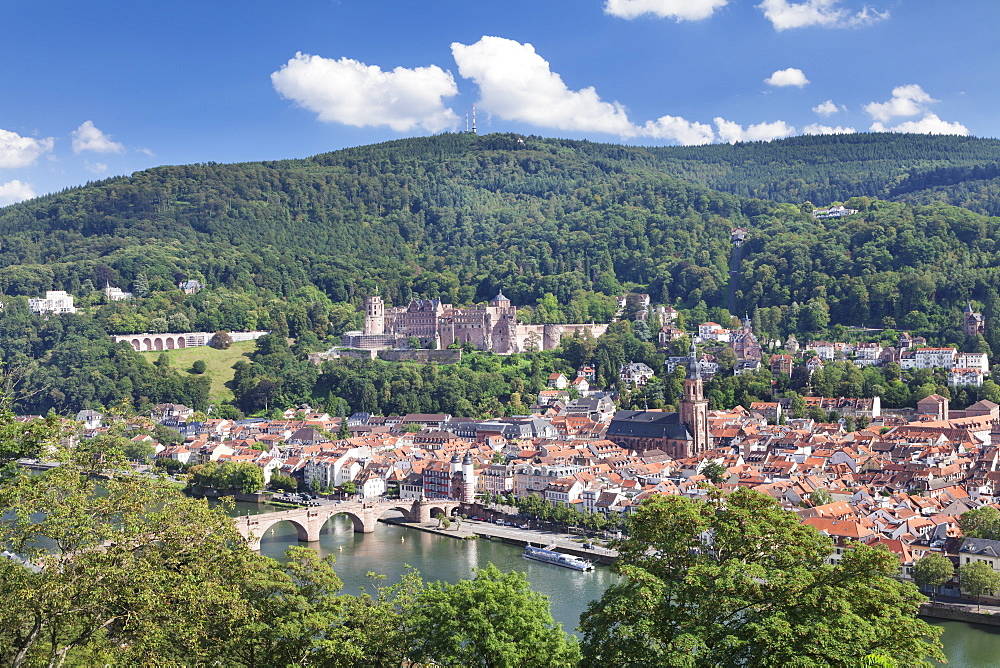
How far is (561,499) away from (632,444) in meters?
14.3

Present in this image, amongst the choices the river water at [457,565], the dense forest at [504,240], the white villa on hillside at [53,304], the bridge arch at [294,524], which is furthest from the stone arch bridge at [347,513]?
the white villa on hillside at [53,304]

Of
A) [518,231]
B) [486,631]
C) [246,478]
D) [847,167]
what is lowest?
[246,478]

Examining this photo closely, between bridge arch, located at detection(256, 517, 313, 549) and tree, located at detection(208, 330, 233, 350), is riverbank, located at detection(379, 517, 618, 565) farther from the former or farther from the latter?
tree, located at detection(208, 330, 233, 350)

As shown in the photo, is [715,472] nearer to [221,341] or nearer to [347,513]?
[347,513]

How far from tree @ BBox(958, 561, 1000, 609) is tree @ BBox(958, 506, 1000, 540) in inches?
128

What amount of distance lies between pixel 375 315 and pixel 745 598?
78539 millimetres

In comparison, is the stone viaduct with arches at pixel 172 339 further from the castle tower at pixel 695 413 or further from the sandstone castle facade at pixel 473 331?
the castle tower at pixel 695 413

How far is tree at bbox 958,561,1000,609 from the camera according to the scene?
28.6 m

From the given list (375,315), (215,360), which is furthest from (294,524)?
(375,315)

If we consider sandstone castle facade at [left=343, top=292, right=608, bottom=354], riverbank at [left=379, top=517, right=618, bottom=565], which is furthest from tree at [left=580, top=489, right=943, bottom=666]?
sandstone castle facade at [left=343, top=292, right=608, bottom=354]

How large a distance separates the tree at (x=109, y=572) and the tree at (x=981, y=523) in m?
26.3

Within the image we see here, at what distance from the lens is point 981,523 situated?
32844 mm

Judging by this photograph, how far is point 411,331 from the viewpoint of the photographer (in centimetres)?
8750

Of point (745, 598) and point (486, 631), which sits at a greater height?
point (745, 598)
